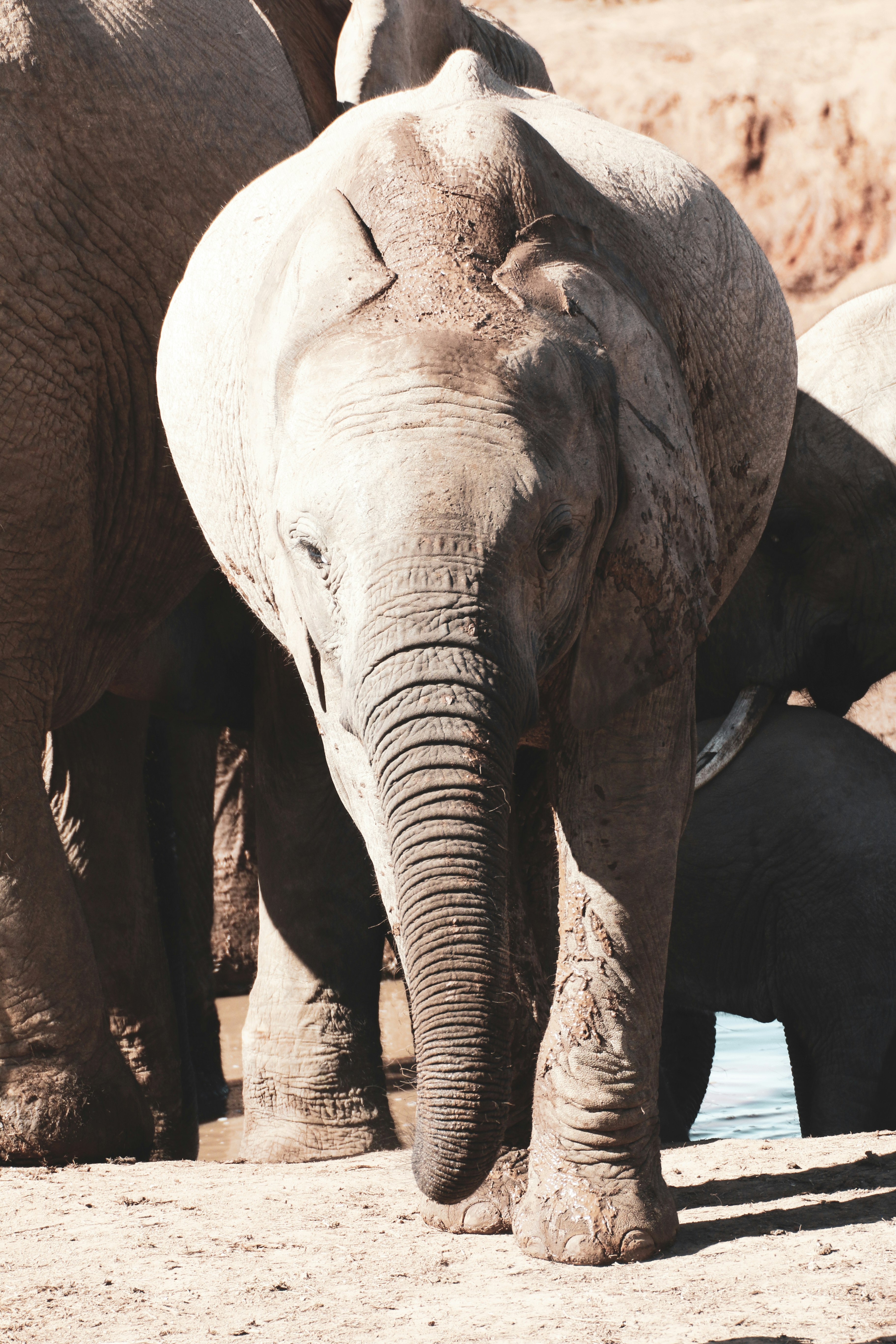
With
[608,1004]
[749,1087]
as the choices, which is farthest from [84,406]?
[749,1087]

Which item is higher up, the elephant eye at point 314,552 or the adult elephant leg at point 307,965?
the elephant eye at point 314,552

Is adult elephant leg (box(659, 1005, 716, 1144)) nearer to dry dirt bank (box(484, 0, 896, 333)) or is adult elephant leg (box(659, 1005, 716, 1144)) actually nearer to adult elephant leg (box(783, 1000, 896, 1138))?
adult elephant leg (box(783, 1000, 896, 1138))

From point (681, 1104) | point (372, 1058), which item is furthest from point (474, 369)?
point (681, 1104)

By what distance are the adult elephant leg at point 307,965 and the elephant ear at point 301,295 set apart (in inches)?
46.5

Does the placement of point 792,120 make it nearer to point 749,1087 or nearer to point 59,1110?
point 749,1087

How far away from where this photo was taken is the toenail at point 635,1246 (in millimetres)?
2447

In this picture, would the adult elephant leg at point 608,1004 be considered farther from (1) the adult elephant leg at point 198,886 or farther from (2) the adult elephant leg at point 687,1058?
(1) the adult elephant leg at point 198,886

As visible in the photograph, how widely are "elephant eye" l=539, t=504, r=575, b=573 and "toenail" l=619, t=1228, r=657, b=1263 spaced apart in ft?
3.02

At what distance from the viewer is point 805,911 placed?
152 inches

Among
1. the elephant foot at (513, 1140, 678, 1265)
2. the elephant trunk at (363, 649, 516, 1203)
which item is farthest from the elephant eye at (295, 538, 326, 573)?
the elephant foot at (513, 1140, 678, 1265)

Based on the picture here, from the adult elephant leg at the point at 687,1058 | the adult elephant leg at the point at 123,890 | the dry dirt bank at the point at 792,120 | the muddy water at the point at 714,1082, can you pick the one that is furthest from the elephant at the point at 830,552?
the dry dirt bank at the point at 792,120

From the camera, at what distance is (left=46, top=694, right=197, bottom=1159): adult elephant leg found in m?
3.92

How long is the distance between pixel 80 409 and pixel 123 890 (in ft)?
3.95

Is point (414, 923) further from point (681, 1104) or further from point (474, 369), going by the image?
point (681, 1104)
